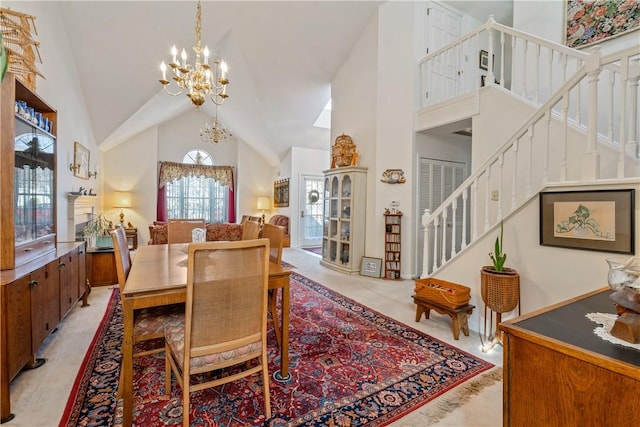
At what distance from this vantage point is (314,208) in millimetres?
7863

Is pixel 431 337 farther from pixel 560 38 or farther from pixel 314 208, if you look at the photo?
pixel 314 208

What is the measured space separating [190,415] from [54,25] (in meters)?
4.75

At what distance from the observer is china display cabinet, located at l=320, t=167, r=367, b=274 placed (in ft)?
15.8

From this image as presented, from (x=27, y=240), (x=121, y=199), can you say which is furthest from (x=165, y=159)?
(x=27, y=240)

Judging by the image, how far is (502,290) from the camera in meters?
2.26

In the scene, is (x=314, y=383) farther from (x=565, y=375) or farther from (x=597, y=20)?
(x=597, y=20)

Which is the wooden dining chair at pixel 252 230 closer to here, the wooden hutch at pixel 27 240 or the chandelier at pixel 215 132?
the wooden hutch at pixel 27 240

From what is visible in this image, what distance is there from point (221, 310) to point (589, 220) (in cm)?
243

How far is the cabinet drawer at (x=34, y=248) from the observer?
6.30ft

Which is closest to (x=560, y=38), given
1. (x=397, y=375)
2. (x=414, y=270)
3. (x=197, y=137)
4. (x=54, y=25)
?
(x=414, y=270)

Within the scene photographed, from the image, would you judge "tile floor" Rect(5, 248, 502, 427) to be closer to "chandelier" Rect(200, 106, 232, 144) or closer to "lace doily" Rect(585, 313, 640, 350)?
"lace doily" Rect(585, 313, 640, 350)

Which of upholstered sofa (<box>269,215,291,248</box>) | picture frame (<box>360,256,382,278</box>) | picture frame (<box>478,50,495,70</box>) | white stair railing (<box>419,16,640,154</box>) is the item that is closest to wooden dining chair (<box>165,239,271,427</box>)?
picture frame (<box>360,256,382,278</box>)

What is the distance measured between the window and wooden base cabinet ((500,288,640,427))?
853cm

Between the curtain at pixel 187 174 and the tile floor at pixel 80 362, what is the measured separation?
4594mm
